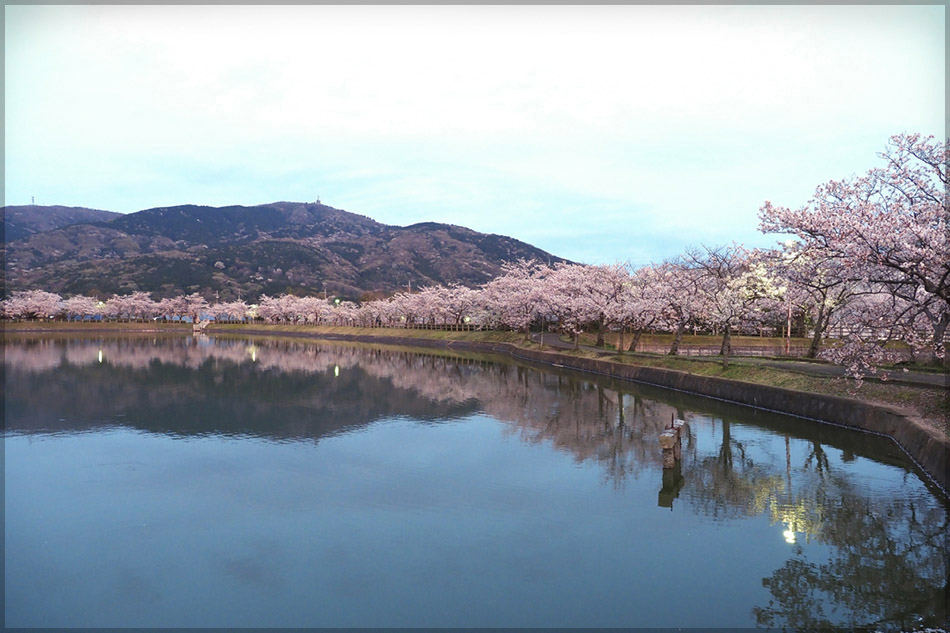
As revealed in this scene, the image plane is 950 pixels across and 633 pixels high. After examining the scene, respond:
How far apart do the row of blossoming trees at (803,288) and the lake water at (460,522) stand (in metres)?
4.40

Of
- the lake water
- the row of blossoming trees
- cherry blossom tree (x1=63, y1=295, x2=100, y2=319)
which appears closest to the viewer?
the lake water

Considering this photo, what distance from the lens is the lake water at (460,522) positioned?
10.0 metres

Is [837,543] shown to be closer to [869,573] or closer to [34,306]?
[869,573]

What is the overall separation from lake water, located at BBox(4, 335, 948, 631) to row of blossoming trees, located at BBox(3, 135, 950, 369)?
4396 millimetres

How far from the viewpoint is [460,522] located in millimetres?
13844

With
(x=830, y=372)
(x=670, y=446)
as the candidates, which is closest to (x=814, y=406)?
(x=830, y=372)

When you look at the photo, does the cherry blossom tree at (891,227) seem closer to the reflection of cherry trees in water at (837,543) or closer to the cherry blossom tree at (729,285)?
the reflection of cherry trees in water at (837,543)

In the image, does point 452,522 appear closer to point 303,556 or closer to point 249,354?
point 303,556

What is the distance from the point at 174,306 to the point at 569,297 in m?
119

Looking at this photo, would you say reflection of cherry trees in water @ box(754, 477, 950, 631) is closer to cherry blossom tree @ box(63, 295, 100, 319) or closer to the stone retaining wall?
the stone retaining wall

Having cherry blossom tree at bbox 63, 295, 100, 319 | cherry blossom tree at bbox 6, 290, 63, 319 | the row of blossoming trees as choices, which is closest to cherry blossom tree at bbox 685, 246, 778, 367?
the row of blossoming trees

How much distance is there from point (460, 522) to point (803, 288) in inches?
746

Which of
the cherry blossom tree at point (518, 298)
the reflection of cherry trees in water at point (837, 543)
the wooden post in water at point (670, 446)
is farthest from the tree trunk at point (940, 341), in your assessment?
the cherry blossom tree at point (518, 298)

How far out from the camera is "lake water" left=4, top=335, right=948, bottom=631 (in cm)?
1005
